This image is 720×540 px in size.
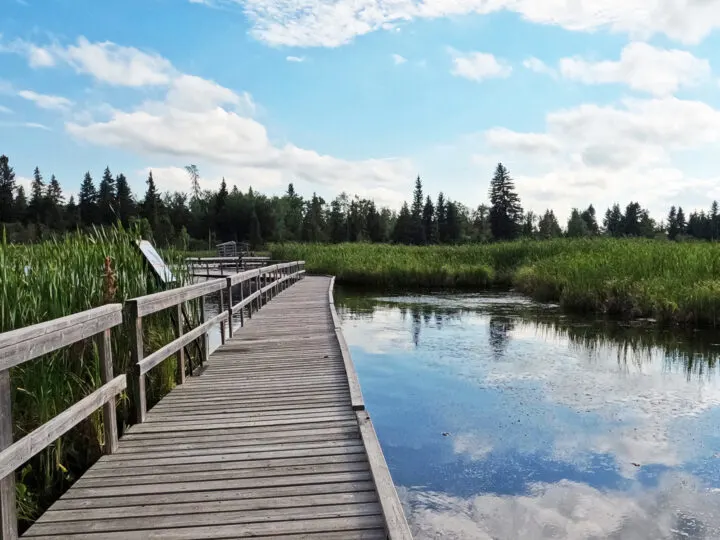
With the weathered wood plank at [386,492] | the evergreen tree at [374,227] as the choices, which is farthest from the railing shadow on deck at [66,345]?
the evergreen tree at [374,227]

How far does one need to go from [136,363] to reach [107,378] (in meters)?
0.59

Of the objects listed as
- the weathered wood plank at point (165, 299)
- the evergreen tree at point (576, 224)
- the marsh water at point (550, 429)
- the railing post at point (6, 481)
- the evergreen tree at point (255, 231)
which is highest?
the evergreen tree at point (576, 224)

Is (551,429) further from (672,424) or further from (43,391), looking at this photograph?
(43,391)

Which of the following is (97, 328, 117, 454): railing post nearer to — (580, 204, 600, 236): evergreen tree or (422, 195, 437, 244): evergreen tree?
(422, 195, 437, 244): evergreen tree

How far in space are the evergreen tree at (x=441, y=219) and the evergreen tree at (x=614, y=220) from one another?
25.1m

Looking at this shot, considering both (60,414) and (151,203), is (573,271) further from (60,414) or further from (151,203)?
(151,203)

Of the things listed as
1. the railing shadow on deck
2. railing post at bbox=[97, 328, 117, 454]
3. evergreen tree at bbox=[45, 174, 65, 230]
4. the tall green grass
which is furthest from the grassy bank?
evergreen tree at bbox=[45, 174, 65, 230]

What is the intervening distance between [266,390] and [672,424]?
14.4 feet

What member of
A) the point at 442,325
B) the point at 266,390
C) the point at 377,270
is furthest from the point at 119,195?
the point at 266,390

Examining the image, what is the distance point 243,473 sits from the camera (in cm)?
341

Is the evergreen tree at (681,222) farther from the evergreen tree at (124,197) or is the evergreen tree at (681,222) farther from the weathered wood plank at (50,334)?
the weathered wood plank at (50,334)

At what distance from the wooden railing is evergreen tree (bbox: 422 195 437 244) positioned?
7230cm

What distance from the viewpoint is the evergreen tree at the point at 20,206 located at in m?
68.1

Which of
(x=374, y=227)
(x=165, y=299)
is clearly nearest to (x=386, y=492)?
(x=165, y=299)
